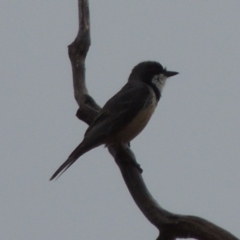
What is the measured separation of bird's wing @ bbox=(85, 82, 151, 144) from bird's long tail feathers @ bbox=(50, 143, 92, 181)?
211mm

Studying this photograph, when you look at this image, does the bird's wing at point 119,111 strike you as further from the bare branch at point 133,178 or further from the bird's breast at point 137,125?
the bare branch at point 133,178

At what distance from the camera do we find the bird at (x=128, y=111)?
815cm

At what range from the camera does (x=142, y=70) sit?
9.82 metres

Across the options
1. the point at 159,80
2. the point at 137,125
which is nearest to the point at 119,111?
the point at 137,125

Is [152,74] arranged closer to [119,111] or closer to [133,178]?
[119,111]

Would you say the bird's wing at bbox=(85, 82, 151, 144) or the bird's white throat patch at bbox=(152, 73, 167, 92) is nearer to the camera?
the bird's wing at bbox=(85, 82, 151, 144)

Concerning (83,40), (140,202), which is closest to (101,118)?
(83,40)

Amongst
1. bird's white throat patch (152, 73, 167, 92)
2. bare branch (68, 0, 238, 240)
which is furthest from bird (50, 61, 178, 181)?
bare branch (68, 0, 238, 240)

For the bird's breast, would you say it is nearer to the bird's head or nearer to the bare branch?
the bare branch

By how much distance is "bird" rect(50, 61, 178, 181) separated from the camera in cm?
815

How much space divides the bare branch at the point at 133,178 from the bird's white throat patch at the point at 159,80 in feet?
5.07

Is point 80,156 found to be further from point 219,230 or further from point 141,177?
point 219,230

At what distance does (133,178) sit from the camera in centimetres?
684

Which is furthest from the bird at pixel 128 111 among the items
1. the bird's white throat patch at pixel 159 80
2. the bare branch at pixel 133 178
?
the bare branch at pixel 133 178
